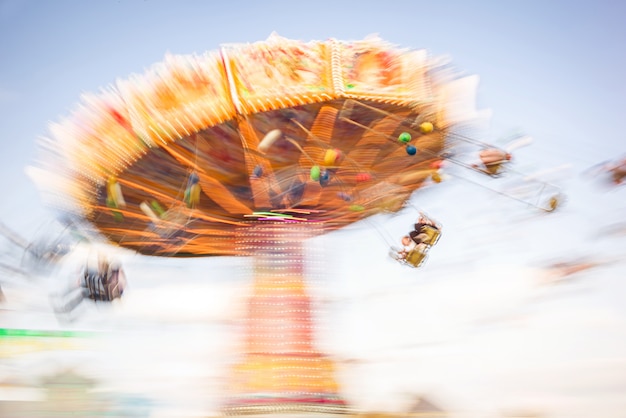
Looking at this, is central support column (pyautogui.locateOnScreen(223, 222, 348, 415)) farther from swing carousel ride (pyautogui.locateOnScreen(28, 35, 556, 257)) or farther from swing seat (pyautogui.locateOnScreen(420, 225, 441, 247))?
swing seat (pyautogui.locateOnScreen(420, 225, 441, 247))

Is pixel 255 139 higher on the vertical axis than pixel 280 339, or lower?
higher

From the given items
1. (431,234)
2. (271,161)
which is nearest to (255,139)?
(271,161)

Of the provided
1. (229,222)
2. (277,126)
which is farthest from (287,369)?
(277,126)

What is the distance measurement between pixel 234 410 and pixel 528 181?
1.86 metres

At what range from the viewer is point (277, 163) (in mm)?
2971

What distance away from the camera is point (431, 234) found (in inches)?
122

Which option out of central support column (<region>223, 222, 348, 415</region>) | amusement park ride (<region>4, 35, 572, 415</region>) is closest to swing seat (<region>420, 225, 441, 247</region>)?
amusement park ride (<region>4, 35, 572, 415</region>)

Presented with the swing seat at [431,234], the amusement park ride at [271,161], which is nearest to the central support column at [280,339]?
the amusement park ride at [271,161]

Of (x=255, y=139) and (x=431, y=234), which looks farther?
(x=431, y=234)

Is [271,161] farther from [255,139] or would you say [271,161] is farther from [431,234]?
[431,234]

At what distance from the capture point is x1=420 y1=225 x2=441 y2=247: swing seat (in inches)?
122

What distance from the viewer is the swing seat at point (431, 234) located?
311cm

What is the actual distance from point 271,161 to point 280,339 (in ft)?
3.03

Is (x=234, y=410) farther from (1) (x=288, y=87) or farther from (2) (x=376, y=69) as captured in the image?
(2) (x=376, y=69)
